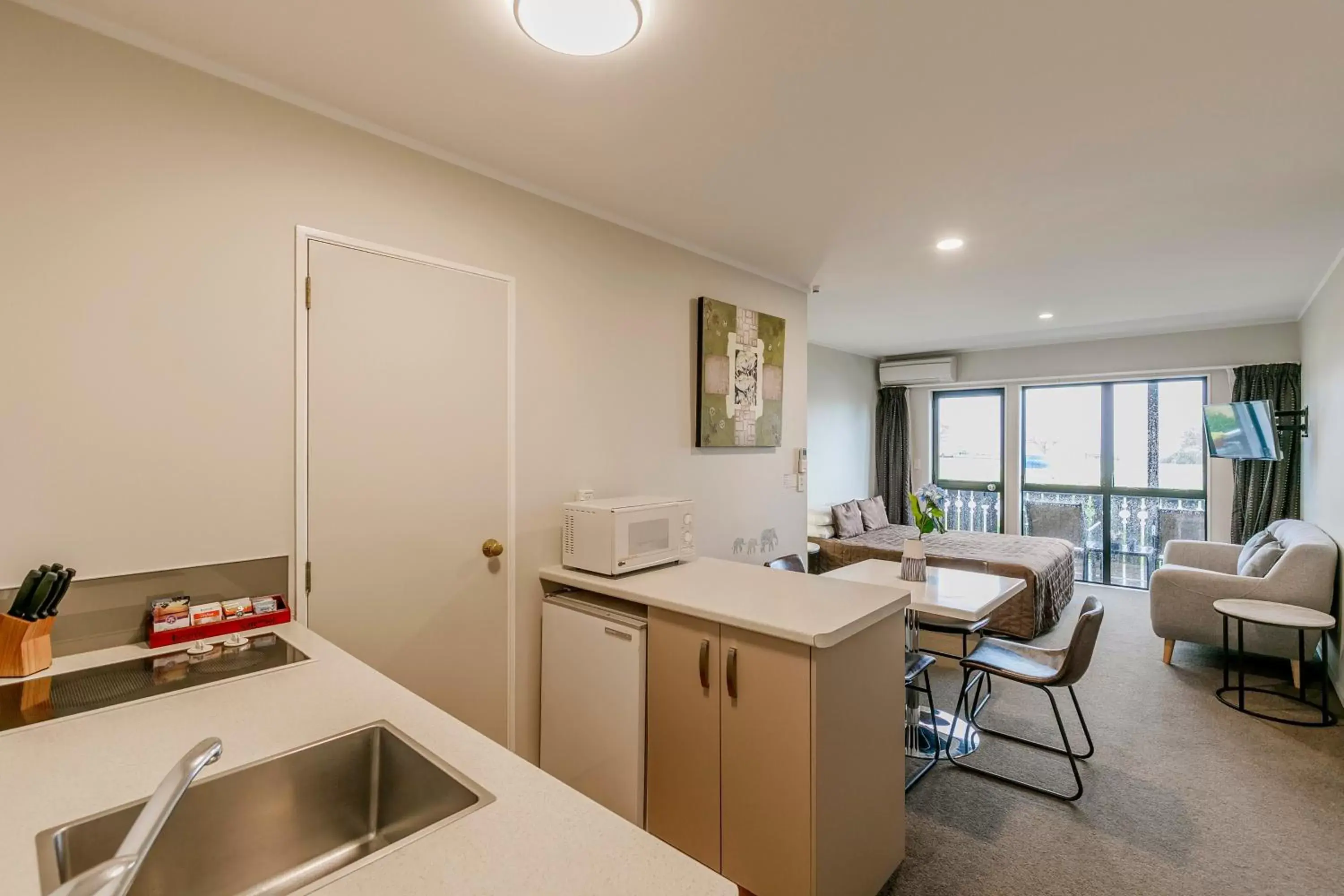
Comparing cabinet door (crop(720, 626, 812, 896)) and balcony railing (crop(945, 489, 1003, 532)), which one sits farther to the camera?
balcony railing (crop(945, 489, 1003, 532))

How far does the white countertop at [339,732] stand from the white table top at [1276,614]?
391cm

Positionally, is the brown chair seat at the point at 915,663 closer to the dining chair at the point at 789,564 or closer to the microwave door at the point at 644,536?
the dining chair at the point at 789,564

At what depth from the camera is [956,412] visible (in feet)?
23.0

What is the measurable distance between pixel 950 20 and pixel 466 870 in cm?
194

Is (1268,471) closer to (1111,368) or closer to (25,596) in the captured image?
(1111,368)

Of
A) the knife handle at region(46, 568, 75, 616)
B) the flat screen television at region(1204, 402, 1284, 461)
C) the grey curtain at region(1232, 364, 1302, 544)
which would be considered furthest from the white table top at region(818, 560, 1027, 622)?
the grey curtain at region(1232, 364, 1302, 544)

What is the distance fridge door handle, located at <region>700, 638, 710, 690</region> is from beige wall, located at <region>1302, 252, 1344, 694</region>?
146 inches

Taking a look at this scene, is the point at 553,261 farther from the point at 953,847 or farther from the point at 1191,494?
the point at 1191,494

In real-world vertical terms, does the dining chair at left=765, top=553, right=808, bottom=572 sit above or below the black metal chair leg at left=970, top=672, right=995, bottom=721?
above

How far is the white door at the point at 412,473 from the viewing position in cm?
185

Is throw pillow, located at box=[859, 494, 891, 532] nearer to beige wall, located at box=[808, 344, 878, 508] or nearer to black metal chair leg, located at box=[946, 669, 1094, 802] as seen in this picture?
beige wall, located at box=[808, 344, 878, 508]

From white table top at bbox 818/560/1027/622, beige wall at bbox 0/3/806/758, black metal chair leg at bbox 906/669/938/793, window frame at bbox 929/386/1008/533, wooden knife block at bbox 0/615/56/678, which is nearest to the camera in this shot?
wooden knife block at bbox 0/615/56/678

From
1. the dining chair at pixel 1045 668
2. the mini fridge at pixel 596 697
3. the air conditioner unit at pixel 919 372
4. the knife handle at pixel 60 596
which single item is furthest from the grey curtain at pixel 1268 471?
the knife handle at pixel 60 596

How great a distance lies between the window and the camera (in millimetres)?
6695
